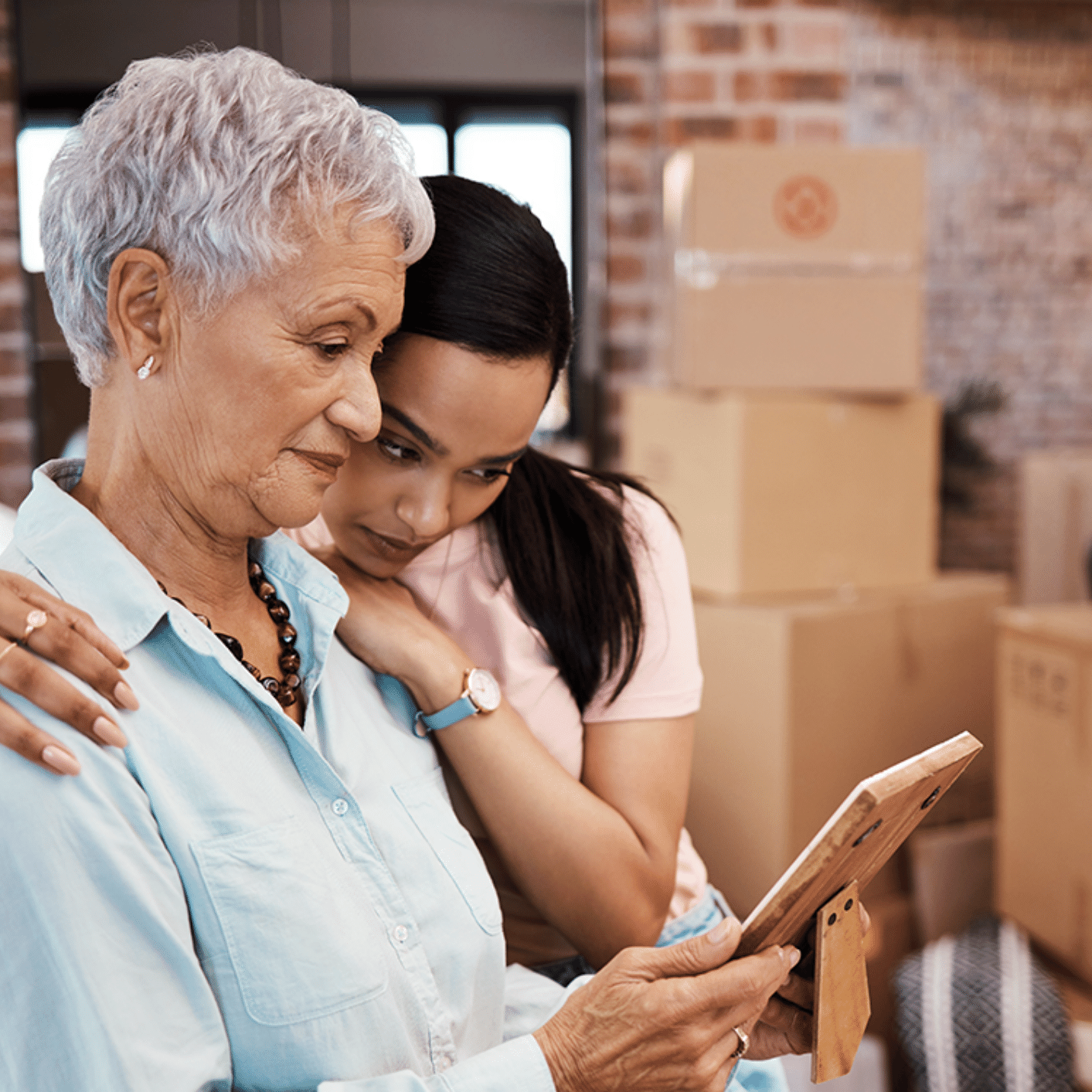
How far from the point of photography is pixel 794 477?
83.4 inches

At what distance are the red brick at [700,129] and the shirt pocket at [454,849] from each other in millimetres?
1816

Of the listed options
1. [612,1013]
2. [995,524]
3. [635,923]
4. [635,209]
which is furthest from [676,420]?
[995,524]

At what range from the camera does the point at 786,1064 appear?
183 cm

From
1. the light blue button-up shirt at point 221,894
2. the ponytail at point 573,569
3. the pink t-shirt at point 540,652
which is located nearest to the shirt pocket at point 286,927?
the light blue button-up shirt at point 221,894

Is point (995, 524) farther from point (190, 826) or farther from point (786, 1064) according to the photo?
point (190, 826)

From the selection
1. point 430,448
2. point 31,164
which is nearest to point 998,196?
point 31,164

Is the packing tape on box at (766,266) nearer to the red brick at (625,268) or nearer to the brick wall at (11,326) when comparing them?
the red brick at (625,268)

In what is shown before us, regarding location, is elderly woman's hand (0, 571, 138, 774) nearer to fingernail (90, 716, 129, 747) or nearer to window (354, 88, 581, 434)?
fingernail (90, 716, 129, 747)

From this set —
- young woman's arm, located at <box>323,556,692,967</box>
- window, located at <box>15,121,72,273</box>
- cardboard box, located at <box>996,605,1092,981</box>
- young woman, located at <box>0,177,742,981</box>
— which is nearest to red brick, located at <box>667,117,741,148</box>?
cardboard box, located at <box>996,605,1092,981</box>

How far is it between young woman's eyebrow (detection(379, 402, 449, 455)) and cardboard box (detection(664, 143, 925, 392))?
1178 mm

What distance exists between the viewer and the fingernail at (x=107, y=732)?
0.72m

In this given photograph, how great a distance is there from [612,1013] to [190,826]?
13.3 inches

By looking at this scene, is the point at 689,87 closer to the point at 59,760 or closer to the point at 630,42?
the point at 630,42

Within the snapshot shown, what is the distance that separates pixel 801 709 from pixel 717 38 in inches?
55.6
